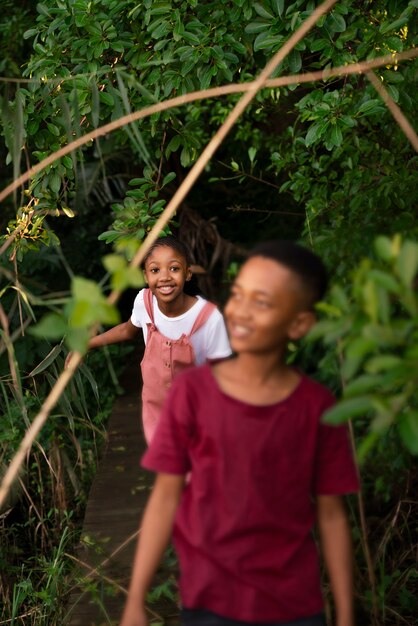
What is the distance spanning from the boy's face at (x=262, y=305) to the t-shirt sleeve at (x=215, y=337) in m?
1.45

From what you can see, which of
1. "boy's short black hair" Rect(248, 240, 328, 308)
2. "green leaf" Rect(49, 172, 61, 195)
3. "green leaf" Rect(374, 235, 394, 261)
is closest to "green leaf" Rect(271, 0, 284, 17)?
"green leaf" Rect(49, 172, 61, 195)

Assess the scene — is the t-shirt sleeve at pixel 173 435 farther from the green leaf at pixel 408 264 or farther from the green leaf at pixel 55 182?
the green leaf at pixel 55 182

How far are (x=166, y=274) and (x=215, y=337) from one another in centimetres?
29

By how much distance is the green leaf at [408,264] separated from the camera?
1.82 meters

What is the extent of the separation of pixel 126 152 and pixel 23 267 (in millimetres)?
1263

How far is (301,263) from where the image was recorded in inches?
83.9

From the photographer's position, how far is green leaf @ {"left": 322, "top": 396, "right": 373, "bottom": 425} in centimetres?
181

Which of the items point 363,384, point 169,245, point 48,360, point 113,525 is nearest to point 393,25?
point 169,245

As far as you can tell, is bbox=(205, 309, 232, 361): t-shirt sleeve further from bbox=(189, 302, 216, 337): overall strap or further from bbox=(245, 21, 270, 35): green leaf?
bbox=(245, 21, 270, 35): green leaf

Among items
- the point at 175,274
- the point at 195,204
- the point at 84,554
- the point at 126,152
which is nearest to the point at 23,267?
the point at 126,152

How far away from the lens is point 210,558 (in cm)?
211

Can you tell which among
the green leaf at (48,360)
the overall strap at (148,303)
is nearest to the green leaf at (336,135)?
the overall strap at (148,303)

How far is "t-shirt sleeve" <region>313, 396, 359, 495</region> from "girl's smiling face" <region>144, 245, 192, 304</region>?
156 centimetres

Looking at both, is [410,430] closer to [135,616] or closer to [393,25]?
[135,616]
